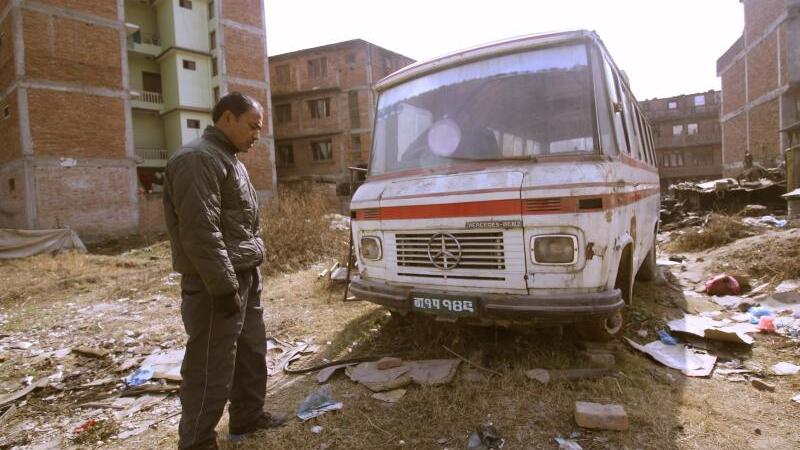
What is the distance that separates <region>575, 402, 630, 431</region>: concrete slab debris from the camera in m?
2.71

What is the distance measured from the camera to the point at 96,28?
64.3 feet

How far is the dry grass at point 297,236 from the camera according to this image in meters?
9.55

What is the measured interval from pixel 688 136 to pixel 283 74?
1491 inches

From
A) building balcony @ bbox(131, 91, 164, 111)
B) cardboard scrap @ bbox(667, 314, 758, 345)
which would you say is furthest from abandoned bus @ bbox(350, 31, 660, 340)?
building balcony @ bbox(131, 91, 164, 111)

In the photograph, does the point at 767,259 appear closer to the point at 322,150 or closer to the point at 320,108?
the point at 322,150

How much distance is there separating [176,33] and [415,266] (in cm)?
2633

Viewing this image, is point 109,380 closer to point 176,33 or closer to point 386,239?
point 386,239

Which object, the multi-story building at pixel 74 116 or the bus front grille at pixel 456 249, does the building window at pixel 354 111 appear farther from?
the bus front grille at pixel 456 249

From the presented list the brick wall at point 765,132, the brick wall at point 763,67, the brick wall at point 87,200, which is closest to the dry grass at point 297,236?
the brick wall at point 87,200

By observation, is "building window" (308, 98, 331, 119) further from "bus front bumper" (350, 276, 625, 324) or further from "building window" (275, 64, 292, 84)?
"bus front bumper" (350, 276, 625, 324)

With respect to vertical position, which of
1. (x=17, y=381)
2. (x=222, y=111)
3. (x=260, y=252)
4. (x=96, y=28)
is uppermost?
(x=96, y=28)

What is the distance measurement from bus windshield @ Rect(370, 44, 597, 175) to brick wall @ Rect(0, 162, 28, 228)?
66.5 ft

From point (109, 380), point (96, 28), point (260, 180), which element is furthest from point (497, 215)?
point (260, 180)

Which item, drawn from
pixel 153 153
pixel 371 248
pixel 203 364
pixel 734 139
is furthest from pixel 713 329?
pixel 734 139
